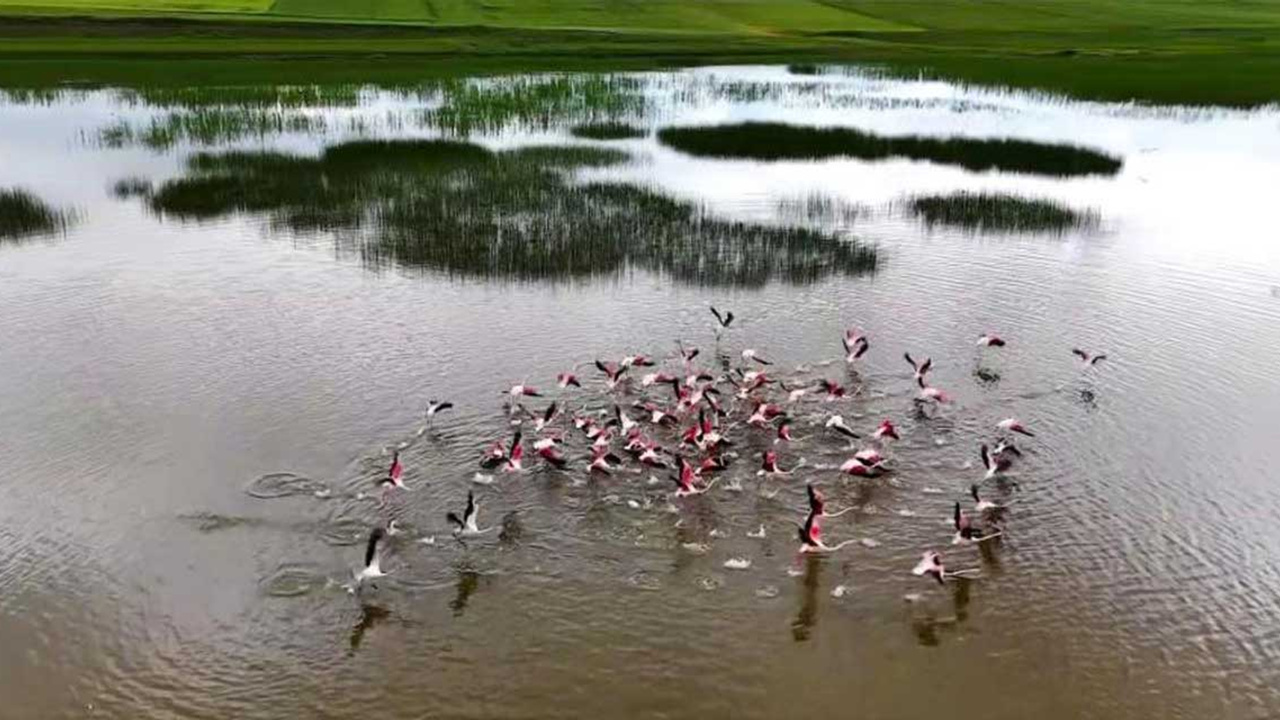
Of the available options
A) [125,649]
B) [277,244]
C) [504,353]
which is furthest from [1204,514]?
[277,244]

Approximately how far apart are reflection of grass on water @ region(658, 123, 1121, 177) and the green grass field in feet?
44.5

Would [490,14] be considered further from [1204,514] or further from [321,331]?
[1204,514]

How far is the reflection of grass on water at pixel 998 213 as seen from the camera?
23.2 m

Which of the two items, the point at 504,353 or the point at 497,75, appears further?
the point at 497,75

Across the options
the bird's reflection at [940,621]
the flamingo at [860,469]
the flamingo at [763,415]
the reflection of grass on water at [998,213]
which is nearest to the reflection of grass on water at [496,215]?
the reflection of grass on water at [998,213]

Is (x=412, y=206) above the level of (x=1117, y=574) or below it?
above

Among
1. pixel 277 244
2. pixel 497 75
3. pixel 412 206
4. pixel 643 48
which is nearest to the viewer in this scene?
pixel 277 244

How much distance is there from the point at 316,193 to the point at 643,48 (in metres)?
34.5

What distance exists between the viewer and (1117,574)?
10.3 metres

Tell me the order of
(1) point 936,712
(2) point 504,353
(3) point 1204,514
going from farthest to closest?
(2) point 504,353
(3) point 1204,514
(1) point 936,712

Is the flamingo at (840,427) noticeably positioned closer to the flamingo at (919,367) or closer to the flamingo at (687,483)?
the flamingo at (919,367)

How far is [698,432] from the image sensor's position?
12.7 meters

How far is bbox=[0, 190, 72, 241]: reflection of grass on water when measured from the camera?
72.2 feet

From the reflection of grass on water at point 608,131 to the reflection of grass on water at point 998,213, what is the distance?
10.7 m
